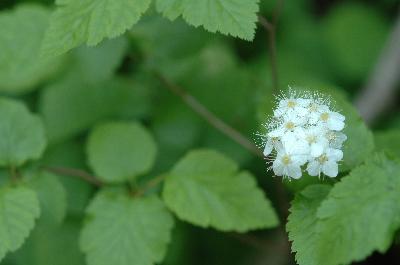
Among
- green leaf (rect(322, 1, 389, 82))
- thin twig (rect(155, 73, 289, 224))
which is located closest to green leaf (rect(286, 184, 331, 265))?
thin twig (rect(155, 73, 289, 224))

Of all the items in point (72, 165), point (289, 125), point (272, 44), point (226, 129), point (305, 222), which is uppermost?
point (289, 125)

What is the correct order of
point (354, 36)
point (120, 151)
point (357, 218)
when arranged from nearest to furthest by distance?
point (357, 218) < point (120, 151) < point (354, 36)

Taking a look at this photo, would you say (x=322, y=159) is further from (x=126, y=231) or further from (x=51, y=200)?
(x=51, y=200)

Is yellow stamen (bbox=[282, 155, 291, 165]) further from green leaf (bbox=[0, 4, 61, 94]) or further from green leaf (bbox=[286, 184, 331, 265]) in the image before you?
green leaf (bbox=[0, 4, 61, 94])

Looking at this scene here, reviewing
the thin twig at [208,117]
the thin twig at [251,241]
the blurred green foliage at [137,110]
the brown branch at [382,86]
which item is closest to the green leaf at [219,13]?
the blurred green foliage at [137,110]

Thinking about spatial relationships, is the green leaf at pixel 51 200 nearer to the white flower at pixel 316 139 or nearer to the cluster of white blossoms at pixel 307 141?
the cluster of white blossoms at pixel 307 141

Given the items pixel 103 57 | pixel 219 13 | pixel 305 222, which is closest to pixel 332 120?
pixel 305 222
